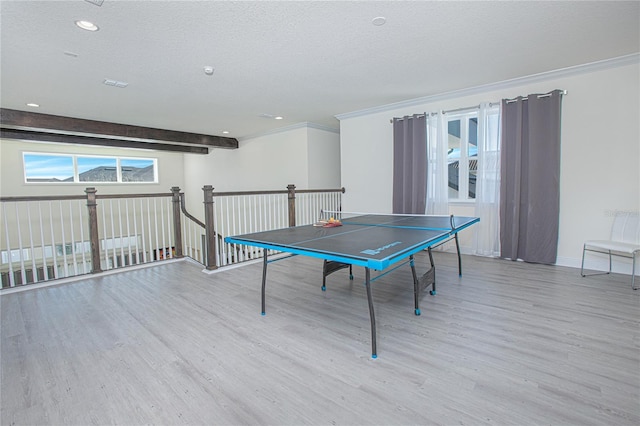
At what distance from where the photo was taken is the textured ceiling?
2414 mm

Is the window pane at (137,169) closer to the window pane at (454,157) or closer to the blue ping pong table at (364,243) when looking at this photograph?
the blue ping pong table at (364,243)

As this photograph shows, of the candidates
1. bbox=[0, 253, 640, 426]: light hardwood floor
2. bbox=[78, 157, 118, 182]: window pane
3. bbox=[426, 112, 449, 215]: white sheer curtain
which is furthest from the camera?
bbox=[78, 157, 118, 182]: window pane

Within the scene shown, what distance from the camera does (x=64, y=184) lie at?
25.7 ft

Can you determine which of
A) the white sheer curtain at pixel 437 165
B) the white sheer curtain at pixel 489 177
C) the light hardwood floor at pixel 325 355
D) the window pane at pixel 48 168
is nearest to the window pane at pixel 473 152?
the white sheer curtain at pixel 489 177

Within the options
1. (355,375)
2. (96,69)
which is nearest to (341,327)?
(355,375)

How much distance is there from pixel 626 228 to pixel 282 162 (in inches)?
232

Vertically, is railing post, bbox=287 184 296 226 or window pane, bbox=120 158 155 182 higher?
window pane, bbox=120 158 155 182

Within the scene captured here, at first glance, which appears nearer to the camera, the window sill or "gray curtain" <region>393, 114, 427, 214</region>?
the window sill

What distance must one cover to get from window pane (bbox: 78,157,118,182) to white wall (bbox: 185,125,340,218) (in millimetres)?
2717

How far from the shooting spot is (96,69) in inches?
135

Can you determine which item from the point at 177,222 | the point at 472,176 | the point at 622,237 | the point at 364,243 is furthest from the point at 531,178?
the point at 177,222

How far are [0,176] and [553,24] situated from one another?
10.3m

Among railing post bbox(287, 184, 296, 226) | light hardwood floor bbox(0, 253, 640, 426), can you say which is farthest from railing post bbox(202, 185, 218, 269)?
railing post bbox(287, 184, 296, 226)

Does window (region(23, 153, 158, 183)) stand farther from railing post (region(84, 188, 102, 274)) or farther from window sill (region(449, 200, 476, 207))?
window sill (region(449, 200, 476, 207))
